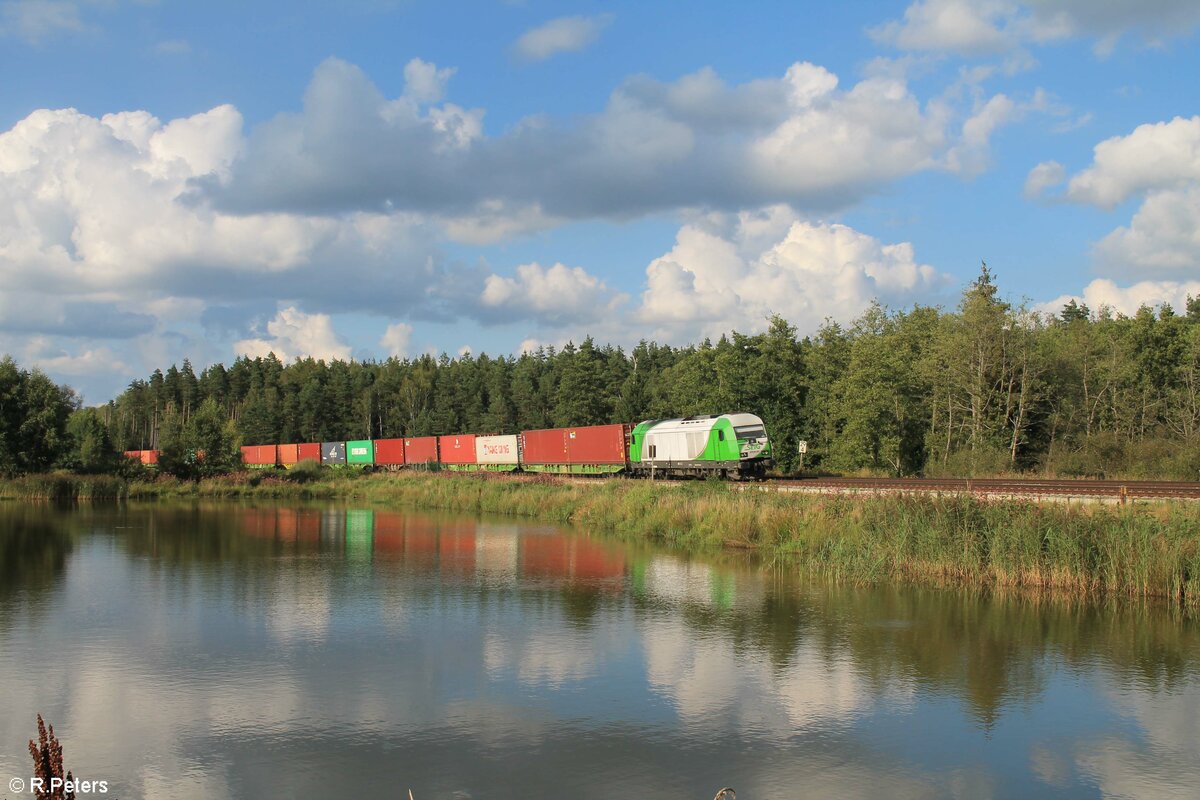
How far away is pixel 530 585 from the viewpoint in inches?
969

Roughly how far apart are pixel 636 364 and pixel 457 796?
358 ft

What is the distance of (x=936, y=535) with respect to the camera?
2392 centimetres

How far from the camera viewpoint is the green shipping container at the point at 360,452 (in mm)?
81938

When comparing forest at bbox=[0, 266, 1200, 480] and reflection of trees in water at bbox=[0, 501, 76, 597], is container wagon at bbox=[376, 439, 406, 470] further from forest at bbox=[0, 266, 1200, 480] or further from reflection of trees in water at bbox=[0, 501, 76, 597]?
reflection of trees in water at bbox=[0, 501, 76, 597]

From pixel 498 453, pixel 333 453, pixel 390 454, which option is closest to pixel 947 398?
pixel 498 453

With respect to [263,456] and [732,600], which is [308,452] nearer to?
[263,456]

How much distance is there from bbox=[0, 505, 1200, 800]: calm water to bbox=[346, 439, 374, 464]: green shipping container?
5561 cm

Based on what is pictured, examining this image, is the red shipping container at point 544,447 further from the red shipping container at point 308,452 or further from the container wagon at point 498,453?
the red shipping container at point 308,452

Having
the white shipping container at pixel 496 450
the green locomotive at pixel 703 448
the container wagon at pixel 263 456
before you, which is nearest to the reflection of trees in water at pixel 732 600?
the green locomotive at pixel 703 448

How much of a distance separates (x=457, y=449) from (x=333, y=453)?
19.5m

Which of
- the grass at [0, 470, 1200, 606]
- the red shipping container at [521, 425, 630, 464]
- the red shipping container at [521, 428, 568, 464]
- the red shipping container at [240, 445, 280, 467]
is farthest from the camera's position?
the red shipping container at [240, 445, 280, 467]

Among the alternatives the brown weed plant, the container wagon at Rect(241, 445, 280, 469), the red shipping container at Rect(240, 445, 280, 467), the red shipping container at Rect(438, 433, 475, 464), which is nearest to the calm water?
the brown weed plant

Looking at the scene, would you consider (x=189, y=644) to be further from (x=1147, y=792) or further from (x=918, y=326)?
(x=918, y=326)

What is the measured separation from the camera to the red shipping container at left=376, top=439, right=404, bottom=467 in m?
78.9
